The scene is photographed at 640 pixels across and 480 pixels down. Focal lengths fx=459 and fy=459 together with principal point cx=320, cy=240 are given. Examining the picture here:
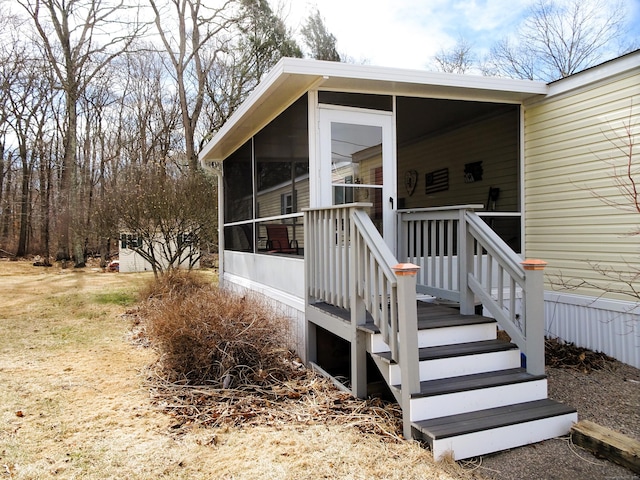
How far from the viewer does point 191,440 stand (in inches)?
117

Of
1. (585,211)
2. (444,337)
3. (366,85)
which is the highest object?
(366,85)

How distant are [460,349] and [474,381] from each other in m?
0.33

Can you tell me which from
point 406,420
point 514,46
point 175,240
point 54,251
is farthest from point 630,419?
point 54,251

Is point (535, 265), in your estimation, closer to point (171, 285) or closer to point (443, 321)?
point (443, 321)

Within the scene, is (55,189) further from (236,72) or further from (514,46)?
(514,46)

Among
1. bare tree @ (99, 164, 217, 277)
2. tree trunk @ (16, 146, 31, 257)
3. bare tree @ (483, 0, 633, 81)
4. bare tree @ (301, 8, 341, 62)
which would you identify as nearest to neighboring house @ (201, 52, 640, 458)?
bare tree @ (99, 164, 217, 277)

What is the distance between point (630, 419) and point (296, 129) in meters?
3.96

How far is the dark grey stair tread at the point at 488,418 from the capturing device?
2.75 metres

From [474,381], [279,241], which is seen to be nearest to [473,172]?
[279,241]

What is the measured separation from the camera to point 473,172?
6246 mm

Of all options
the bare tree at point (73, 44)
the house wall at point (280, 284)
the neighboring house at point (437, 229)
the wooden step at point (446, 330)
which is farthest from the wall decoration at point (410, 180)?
the bare tree at point (73, 44)

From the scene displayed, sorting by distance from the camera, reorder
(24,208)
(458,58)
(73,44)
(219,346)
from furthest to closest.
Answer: (24,208) < (458,58) < (73,44) < (219,346)

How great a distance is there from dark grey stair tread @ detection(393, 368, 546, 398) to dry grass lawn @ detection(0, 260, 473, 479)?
1.23ft

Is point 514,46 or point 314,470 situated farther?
point 514,46
